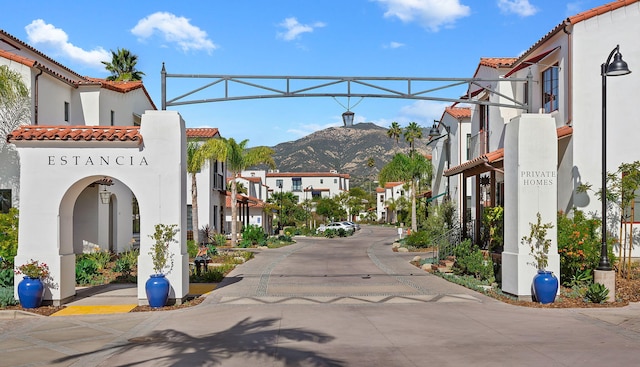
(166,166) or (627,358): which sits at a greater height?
(166,166)

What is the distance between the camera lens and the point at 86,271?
18703 mm

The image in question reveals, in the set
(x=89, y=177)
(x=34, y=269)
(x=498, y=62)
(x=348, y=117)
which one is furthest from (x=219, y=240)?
(x=34, y=269)

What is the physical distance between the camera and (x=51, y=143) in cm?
1412

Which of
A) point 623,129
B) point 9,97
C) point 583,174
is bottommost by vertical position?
point 583,174

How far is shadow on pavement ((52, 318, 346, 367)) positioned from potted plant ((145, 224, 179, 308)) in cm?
258

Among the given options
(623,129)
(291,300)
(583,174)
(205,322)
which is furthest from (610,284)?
(205,322)

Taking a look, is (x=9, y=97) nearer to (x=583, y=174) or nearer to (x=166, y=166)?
(x=166, y=166)

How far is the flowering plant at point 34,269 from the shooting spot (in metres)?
13.8

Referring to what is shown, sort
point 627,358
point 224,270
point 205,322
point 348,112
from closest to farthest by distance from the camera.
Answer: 1. point 627,358
2. point 205,322
3. point 348,112
4. point 224,270

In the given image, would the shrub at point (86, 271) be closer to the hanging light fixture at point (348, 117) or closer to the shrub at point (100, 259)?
the shrub at point (100, 259)

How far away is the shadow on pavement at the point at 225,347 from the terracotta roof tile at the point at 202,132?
27.4m

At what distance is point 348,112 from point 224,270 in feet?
28.0

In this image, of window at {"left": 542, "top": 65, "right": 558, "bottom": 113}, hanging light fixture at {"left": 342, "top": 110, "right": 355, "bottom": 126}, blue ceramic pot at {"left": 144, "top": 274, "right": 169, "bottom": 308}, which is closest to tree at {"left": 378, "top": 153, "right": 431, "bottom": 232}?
window at {"left": 542, "top": 65, "right": 558, "bottom": 113}

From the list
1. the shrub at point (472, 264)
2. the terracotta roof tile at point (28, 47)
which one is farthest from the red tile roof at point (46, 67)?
the shrub at point (472, 264)
